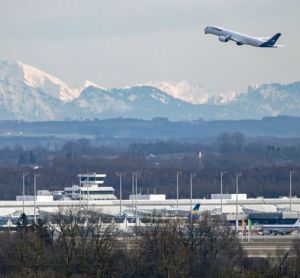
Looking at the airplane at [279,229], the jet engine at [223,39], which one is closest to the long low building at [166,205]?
the airplane at [279,229]

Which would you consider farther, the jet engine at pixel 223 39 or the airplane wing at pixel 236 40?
the jet engine at pixel 223 39

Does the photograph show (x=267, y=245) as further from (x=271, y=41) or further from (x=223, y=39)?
(x=223, y=39)

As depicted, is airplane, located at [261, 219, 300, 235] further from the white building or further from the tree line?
the white building

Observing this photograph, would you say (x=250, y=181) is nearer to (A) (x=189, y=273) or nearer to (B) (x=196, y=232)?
(B) (x=196, y=232)

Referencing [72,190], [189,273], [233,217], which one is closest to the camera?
[189,273]

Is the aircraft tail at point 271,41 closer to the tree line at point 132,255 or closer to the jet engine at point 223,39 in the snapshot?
the jet engine at point 223,39

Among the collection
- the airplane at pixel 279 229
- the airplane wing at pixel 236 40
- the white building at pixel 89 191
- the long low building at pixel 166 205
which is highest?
the airplane wing at pixel 236 40

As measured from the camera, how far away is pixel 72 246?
255ft

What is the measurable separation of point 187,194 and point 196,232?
90264 millimetres

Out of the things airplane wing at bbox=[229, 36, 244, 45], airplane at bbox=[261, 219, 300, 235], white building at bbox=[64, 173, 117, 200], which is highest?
airplane wing at bbox=[229, 36, 244, 45]

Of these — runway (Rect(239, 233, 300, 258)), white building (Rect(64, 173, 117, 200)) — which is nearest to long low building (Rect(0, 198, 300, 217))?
white building (Rect(64, 173, 117, 200))

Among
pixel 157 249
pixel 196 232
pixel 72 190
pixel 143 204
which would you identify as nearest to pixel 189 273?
pixel 157 249

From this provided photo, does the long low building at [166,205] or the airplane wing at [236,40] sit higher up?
the airplane wing at [236,40]

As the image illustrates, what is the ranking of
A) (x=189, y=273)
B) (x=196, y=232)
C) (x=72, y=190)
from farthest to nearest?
1. (x=72, y=190)
2. (x=196, y=232)
3. (x=189, y=273)
